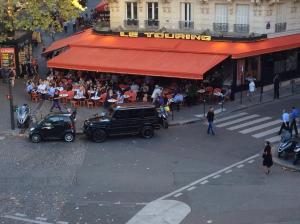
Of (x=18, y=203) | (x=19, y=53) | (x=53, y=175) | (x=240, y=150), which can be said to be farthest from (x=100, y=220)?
(x=19, y=53)

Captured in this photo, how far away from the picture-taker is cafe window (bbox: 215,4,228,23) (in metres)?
34.2

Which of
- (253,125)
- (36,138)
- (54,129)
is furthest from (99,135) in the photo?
(253,125)

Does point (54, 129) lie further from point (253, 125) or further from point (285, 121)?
point (285, 121)

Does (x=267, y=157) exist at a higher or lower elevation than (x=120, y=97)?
lower

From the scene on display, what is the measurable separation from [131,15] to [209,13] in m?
5.31

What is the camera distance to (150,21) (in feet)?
119

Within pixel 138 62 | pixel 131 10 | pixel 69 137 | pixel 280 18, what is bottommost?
pixel 69 137

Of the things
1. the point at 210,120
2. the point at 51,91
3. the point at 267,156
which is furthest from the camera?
the point at 51,91

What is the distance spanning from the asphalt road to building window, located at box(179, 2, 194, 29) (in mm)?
9835

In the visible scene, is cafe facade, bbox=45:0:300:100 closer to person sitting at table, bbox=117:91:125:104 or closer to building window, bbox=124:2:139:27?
building window, bbox=124:2:139:27

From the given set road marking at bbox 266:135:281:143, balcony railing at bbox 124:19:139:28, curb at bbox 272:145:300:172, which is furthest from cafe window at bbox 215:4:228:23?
curb at bbox 272:145:300:172

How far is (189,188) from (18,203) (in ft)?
19.4

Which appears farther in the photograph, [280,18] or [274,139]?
[280,18]

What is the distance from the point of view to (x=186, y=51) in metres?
33.5
